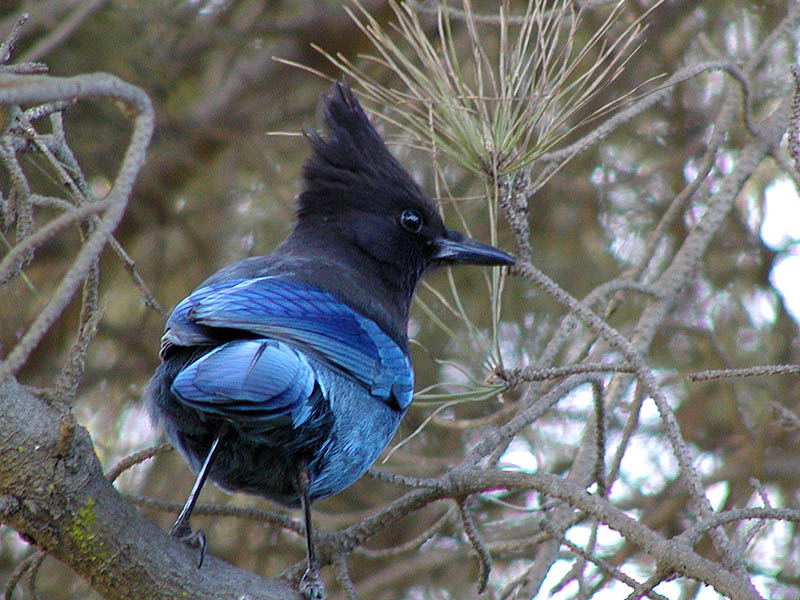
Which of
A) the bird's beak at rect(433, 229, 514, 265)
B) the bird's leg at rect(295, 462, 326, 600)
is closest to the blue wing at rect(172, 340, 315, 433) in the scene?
the bird's leg at rect(295, 462, 326, 600)

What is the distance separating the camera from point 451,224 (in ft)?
13.3

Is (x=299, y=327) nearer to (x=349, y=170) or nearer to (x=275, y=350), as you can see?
(x=275, y=350)

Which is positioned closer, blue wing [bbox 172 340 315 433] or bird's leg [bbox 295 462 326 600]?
blue wing [bbox 172 340 315 433]

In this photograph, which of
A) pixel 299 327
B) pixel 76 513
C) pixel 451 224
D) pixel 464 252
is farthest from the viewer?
pixel 451 224

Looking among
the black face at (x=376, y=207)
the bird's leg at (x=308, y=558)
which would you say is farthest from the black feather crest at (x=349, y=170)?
the bird's leg at (x=308, y=558)

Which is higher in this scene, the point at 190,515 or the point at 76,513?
the point at 76,513

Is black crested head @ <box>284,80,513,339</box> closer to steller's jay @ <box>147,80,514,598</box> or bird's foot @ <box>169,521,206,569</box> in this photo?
steller's jay @ <box>147,80,514,598</box>

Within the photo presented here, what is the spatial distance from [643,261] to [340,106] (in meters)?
0.95

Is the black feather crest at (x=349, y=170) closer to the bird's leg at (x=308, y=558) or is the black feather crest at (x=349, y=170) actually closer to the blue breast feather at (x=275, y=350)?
the blue breast feather at (x=275, y=350)

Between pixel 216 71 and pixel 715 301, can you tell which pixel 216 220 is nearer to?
pixel 216 71

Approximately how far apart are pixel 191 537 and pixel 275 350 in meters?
0.41

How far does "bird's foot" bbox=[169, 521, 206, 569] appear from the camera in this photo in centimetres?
210

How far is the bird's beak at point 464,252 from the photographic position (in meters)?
2.91

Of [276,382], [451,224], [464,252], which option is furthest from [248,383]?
[451,224]
